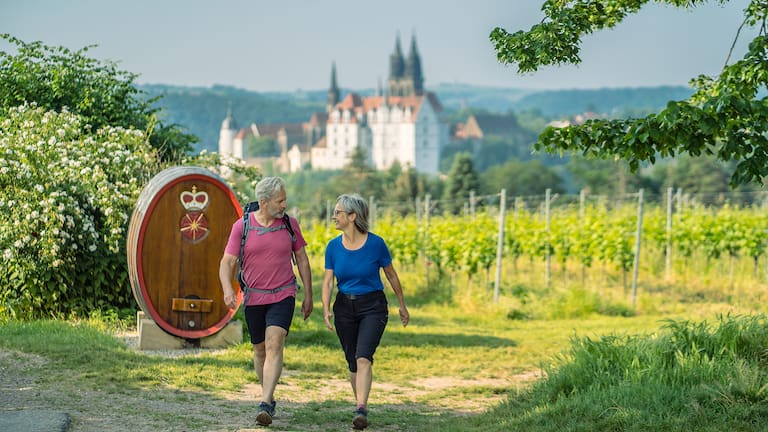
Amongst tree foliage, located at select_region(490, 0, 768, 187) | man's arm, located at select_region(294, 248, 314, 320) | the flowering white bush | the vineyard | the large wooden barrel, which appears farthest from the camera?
the vineyard

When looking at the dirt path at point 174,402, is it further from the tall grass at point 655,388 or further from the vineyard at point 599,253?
the vineyard at point 599,253

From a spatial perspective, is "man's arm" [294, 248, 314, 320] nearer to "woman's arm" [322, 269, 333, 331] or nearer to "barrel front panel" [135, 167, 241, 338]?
"woman's arm" [322, 269, 333, 331]

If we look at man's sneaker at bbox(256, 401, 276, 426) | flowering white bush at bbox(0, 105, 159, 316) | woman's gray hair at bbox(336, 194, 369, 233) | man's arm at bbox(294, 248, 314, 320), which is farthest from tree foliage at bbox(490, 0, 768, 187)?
flowering white bush at bbox(0, 105, 159, 316)

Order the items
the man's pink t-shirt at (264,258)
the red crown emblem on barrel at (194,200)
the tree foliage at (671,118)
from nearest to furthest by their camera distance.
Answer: the tree foliage at (671,118) → the man's pink t-shirt at (264,258) → the red crown emblem on barrel at (194,200)

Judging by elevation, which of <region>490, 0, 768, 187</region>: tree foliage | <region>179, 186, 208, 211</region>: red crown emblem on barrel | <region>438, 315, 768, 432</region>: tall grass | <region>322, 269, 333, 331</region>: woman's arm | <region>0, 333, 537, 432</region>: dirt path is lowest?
<region>0, 333, 537, 432</region>: dirt path

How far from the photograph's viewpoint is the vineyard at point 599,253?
1758cm

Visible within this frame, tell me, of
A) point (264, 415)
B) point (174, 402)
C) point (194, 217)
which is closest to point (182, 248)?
point (194, 217)

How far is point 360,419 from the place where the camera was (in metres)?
6.67

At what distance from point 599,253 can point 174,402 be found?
11.8 metres

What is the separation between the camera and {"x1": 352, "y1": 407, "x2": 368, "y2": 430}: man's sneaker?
262 inches

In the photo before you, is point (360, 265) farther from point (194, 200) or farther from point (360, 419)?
point (194, 200)

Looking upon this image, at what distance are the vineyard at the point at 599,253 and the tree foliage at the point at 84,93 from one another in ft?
18.3

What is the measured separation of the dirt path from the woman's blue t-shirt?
906 mm

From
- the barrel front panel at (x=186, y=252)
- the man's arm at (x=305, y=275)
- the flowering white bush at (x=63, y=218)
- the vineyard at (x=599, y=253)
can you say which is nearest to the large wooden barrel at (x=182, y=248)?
the barrel front panel at (x=186, y=252)
